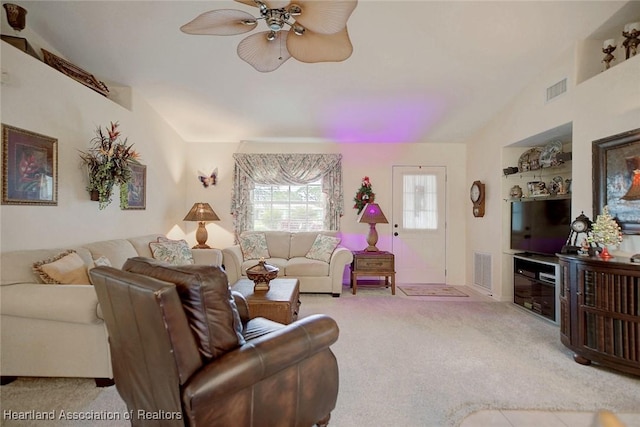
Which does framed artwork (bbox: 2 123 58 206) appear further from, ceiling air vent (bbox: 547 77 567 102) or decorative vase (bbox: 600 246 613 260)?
ceiling air vent (bbox: 547 77 567 102)

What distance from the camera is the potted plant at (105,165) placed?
319cm

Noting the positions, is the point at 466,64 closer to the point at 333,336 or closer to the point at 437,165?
the point at 437,165

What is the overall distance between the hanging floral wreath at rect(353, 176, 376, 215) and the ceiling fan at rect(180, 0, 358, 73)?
10.9ft

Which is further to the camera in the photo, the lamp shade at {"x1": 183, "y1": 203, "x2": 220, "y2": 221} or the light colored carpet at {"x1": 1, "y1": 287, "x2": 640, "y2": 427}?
the lamp shade at {"x1": 183, "y1": 203, "x2": 220, "y2": 221}

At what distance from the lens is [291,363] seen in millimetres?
1407

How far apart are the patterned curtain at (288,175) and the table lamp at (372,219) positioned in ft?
2.00

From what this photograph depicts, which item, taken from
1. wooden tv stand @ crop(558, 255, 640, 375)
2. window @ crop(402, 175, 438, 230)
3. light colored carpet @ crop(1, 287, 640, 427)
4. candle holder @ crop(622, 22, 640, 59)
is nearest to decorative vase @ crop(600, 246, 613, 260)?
wooden tv stand @ crop(558, 255, 640, 375)

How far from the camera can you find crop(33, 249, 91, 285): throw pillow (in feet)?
7.56

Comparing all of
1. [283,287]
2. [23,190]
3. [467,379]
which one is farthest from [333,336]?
[23,190]

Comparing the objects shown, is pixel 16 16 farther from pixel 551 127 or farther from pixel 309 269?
pixel 551 127

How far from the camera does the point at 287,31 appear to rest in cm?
185

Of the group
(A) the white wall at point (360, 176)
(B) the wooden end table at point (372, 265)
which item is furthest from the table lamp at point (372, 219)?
(A) the white wall at point (360, 176)

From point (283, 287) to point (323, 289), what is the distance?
4.92 feet

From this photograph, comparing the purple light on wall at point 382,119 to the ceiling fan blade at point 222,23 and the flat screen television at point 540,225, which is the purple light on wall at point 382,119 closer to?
the flat screen television at point 540,225
